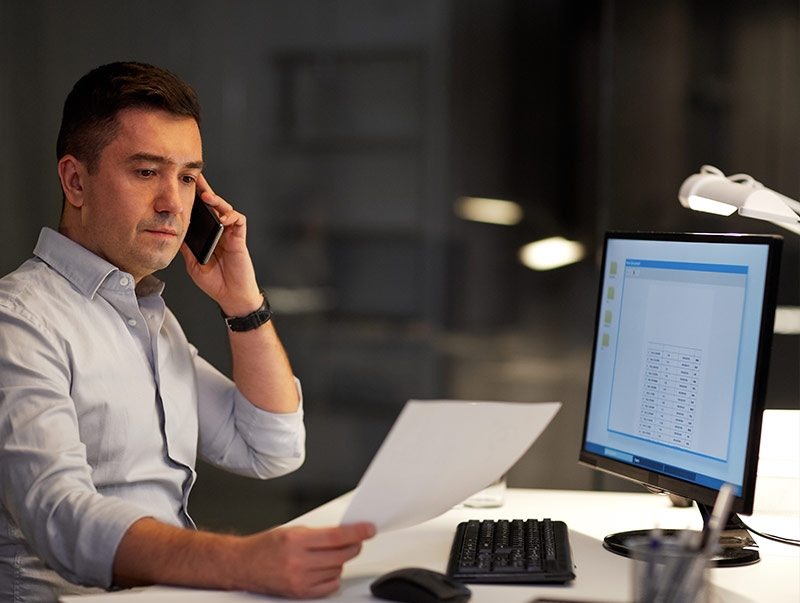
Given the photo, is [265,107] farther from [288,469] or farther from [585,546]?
[585,546]

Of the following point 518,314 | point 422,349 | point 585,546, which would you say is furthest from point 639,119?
point 585,546

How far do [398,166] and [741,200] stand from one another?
1870mm

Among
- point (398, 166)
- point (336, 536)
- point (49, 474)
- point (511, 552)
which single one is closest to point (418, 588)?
point (336, 536)

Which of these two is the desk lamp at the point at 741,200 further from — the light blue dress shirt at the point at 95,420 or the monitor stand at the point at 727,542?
the light blue dress shirt at the point at 95,420

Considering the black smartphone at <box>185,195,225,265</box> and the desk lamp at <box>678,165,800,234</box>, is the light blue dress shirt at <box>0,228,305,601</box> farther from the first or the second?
the desk lamp at <box>678,165,800,234</box>

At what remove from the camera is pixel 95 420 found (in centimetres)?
155

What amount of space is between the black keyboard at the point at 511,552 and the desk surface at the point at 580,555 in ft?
0.06

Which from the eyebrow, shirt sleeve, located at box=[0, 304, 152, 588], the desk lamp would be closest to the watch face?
the eyebrow

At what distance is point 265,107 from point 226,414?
Answer: 1758 millimetres

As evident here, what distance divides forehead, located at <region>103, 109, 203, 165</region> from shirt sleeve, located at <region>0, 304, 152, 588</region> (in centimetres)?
37

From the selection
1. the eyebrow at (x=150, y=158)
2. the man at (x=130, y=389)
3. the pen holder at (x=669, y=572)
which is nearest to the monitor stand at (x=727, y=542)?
the pen holder at (x=669, y=572)

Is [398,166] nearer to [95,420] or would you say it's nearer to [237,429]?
[237,429]

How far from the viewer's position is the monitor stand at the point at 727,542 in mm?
1422

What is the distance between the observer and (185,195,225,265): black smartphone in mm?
1838
